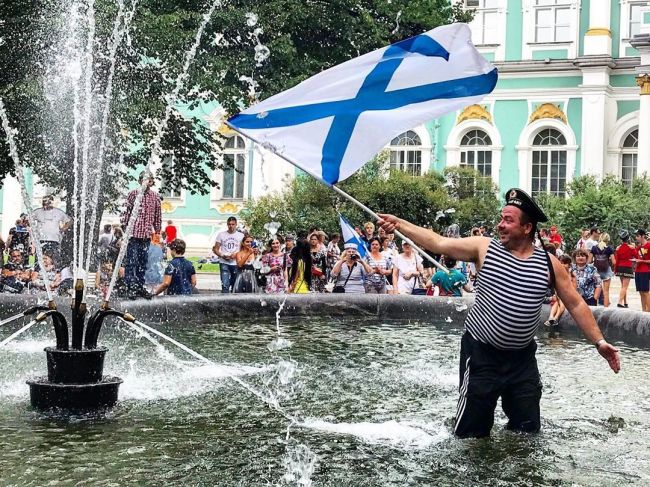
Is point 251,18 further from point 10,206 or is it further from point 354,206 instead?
point 10,206

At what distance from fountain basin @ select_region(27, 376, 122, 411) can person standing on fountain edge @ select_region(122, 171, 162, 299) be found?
5.51m

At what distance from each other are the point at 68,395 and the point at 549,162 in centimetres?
3233

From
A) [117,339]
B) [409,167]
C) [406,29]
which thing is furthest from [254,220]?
[117,339]

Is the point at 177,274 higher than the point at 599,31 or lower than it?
lower

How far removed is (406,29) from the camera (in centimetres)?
2198

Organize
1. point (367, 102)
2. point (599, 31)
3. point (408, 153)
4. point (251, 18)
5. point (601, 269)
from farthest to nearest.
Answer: point (408, 153)
point (599, 31)
point (251, 18)
point (601, 269)
point (367, 102)

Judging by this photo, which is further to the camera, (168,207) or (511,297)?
(168,207)

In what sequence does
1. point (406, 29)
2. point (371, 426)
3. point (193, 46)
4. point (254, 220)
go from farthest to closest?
point (254, 220)
point (406, 29)
point (193, 46)
point (371, 426)

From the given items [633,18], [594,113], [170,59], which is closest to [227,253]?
[170,59]

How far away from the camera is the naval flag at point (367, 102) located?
6.16 m

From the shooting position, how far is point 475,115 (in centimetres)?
3712

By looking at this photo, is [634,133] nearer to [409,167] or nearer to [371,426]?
[409,167]

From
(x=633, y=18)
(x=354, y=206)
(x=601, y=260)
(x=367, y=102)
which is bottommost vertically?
(x=601, y=260)

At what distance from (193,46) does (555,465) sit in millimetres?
14312
